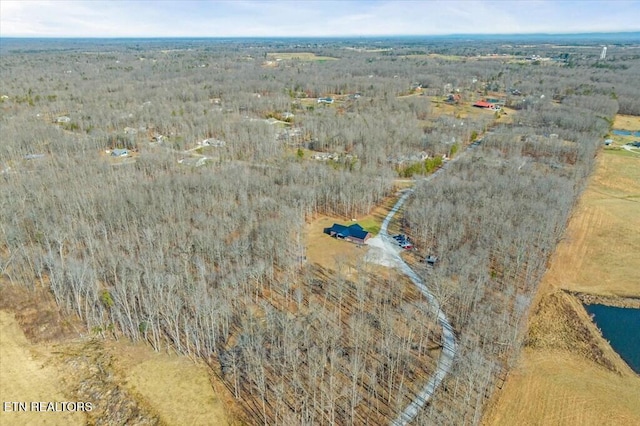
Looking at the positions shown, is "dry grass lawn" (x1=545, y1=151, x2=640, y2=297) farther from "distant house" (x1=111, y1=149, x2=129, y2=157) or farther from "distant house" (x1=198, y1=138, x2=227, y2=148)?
"distant house" (x1=111, y1=149, x2=129, y2=157)

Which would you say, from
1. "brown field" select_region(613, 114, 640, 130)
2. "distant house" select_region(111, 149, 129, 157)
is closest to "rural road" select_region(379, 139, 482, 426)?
"distant house" select_region(111, 149, 129, 157)

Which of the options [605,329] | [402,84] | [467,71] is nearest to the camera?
[605,329]

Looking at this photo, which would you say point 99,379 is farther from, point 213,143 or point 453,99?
point 453,99

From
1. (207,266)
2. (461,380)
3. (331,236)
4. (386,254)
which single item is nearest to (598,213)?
(386,254)

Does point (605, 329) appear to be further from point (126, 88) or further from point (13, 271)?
point (126, 88)

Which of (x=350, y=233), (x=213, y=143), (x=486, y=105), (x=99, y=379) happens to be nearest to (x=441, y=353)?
(x=350, y=233)

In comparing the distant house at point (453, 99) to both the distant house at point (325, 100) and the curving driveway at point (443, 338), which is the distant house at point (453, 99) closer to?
the distant house at point (325, 100)

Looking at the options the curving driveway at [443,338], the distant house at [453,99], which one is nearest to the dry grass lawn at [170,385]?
the curving driveway at [443,338]

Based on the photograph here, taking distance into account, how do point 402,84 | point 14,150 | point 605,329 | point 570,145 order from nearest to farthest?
1. point 605,329
2. point 14,150
3. point 570,145
4. point 402,84
